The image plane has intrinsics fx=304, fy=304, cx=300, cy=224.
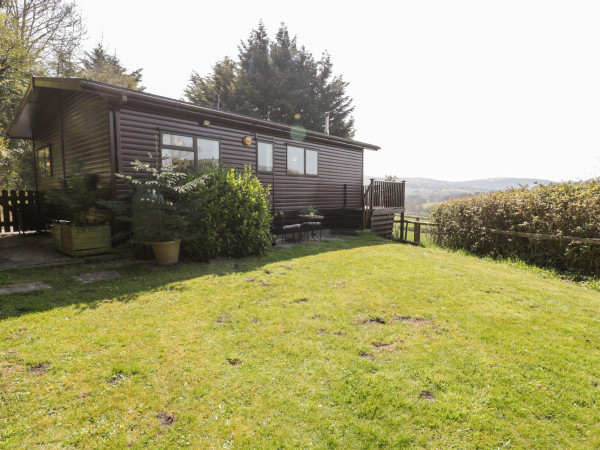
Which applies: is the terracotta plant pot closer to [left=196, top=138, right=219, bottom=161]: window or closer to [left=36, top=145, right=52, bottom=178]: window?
[left=196, top=138, right=219, bottom=161]: window

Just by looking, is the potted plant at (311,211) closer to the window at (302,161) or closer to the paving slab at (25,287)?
the window at (302,161)

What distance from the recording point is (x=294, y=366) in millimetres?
2430

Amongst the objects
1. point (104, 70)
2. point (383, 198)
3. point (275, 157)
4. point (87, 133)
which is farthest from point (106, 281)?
point (104, 70)

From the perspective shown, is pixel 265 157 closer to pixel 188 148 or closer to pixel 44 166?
pixel 188 148

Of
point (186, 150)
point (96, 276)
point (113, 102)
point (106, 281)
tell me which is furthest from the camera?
point (186, 150)

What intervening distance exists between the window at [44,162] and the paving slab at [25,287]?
7560 millimetres

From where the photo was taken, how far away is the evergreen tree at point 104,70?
20.3 meters

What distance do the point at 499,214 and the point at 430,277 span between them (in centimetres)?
405

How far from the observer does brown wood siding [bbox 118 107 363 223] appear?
21.1 ft

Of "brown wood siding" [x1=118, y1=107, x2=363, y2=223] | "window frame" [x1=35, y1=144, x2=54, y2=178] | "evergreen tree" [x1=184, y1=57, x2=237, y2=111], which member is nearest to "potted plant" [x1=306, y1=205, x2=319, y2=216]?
"brown wood siding" [x1=118, y1=107, x2=363, y2=223]

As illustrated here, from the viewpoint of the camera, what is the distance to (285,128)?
9539 mm

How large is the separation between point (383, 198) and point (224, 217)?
7668 mm

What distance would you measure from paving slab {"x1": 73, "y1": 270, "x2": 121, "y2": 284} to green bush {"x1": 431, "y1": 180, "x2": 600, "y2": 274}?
336 inches

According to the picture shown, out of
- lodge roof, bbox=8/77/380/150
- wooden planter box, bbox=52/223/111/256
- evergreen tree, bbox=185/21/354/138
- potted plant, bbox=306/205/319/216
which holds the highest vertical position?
evergreen tree, bbox=185/21/354/138
